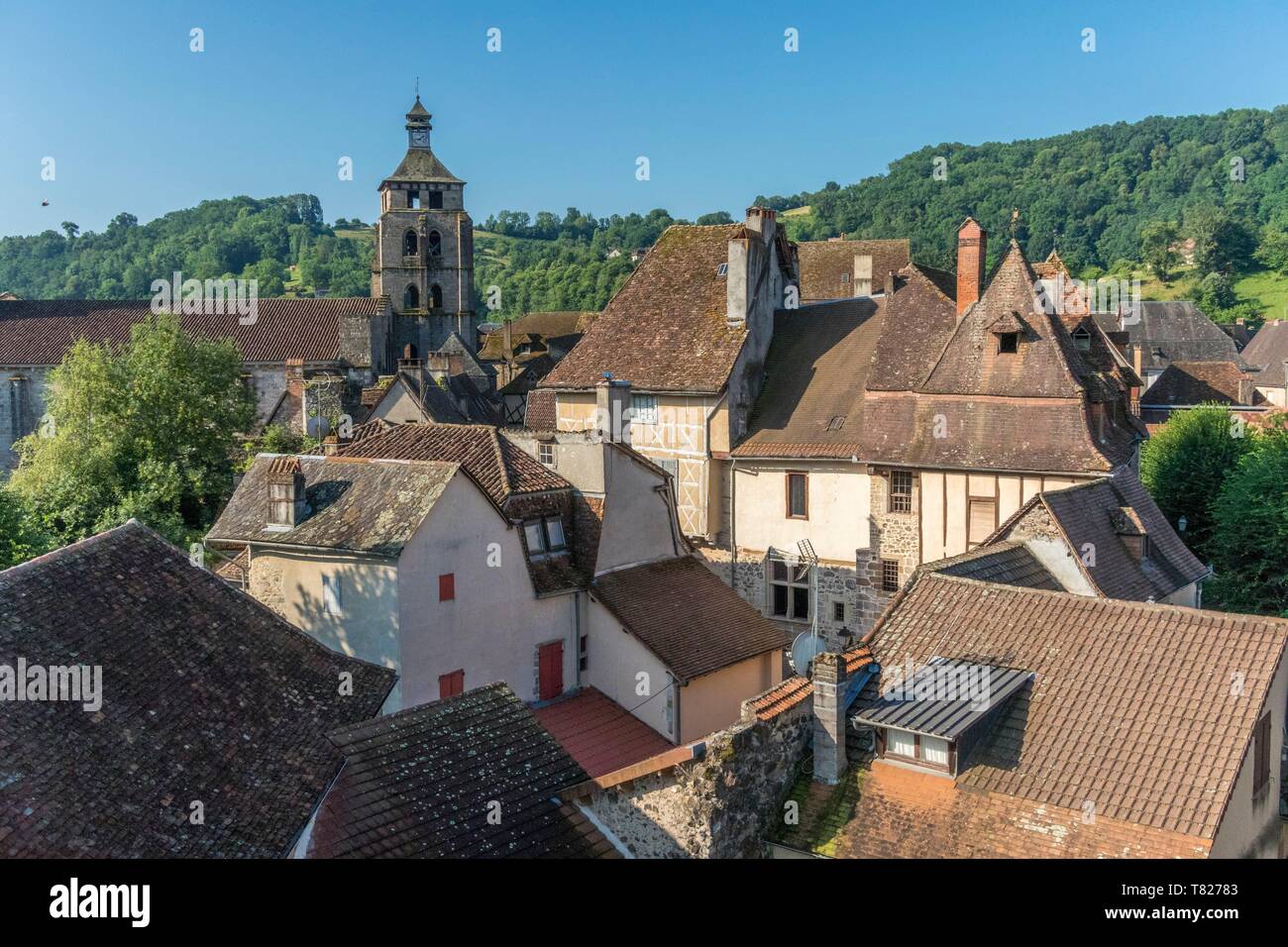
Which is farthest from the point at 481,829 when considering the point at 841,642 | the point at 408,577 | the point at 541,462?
the point at 841,642

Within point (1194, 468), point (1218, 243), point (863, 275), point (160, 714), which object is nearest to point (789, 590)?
point (863, 275)

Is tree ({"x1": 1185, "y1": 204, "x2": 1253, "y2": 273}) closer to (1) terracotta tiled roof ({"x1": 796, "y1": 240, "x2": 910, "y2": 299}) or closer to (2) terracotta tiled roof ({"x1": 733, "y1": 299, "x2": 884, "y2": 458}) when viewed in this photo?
(1) terracotta tiled roof ({"x1": 796, "y1": 240, "x2": 910, "y2": 299})

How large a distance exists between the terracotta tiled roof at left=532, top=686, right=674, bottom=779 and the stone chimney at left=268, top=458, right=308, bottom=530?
6351 millimetres

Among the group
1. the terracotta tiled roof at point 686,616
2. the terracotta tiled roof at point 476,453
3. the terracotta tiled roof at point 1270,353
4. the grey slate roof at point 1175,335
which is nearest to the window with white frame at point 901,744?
the terracotta tiled roof at point 686,616

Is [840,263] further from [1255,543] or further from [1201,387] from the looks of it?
[1201,387]

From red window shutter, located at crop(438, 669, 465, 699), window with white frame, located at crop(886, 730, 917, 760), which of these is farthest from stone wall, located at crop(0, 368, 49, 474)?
window with white frame, located at crop(886, 730, 917, 760)

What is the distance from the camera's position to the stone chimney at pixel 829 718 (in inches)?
568

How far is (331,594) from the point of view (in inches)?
852

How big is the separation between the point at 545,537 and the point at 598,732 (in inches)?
171

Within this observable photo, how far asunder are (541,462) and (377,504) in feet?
18.7

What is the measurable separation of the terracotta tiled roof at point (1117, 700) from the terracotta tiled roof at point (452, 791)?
17.0 feet

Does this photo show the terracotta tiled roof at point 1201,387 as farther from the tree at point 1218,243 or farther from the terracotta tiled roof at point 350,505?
the tree at point 1218,243

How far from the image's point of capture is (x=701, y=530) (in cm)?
3134
